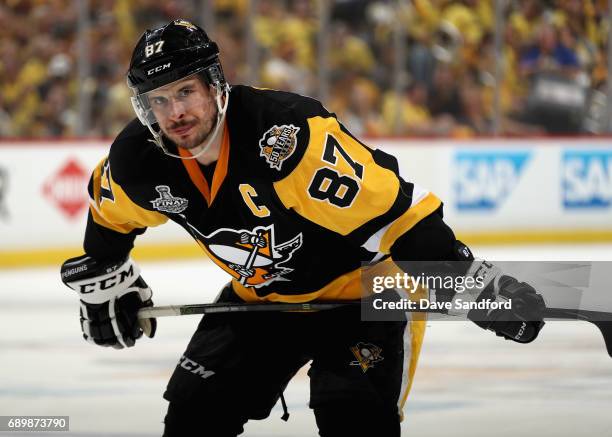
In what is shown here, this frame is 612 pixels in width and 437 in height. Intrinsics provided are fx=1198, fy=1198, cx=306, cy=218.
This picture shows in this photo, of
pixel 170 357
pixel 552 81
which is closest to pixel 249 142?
pixel 170 357

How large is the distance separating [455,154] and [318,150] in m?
7.87

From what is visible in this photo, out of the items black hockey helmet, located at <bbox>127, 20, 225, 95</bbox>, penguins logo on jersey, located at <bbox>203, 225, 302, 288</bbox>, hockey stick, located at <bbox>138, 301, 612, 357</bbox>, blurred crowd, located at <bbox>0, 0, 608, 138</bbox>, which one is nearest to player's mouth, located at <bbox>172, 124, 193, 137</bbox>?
black hockey helmet, located at <bbox>127, 20, 225, 95</bbox>

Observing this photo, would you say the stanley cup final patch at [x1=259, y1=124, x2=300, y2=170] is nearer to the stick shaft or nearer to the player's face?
the player's face

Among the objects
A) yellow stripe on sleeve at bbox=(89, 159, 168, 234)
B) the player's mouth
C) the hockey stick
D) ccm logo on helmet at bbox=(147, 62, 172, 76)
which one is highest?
ccm logo on helmet at bbox=(147, 62, 172, 76)

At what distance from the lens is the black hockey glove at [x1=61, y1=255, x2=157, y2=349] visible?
128 inches

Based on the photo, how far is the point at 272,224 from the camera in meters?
2.93

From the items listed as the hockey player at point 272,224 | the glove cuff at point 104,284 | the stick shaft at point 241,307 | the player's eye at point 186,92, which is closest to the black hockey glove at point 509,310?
the hockey player at point 272,224

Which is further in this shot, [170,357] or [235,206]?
[170,357]

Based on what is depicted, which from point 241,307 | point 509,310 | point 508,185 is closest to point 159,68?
point 241,307

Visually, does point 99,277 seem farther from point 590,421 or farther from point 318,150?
point 590,421

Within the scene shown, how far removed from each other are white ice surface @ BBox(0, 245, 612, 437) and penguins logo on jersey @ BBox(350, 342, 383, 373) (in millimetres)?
1212

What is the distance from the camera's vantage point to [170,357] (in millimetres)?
5594

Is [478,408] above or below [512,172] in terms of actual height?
above

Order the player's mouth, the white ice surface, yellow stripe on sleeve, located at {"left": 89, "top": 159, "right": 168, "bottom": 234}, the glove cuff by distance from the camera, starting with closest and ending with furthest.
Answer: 1. the player's mouth
2. yellow stripe on sleeve, located at {"left": 89, "top": 159, "right": 168, "bottom": 234}
3. the glove cuff
4. the white ice surface
